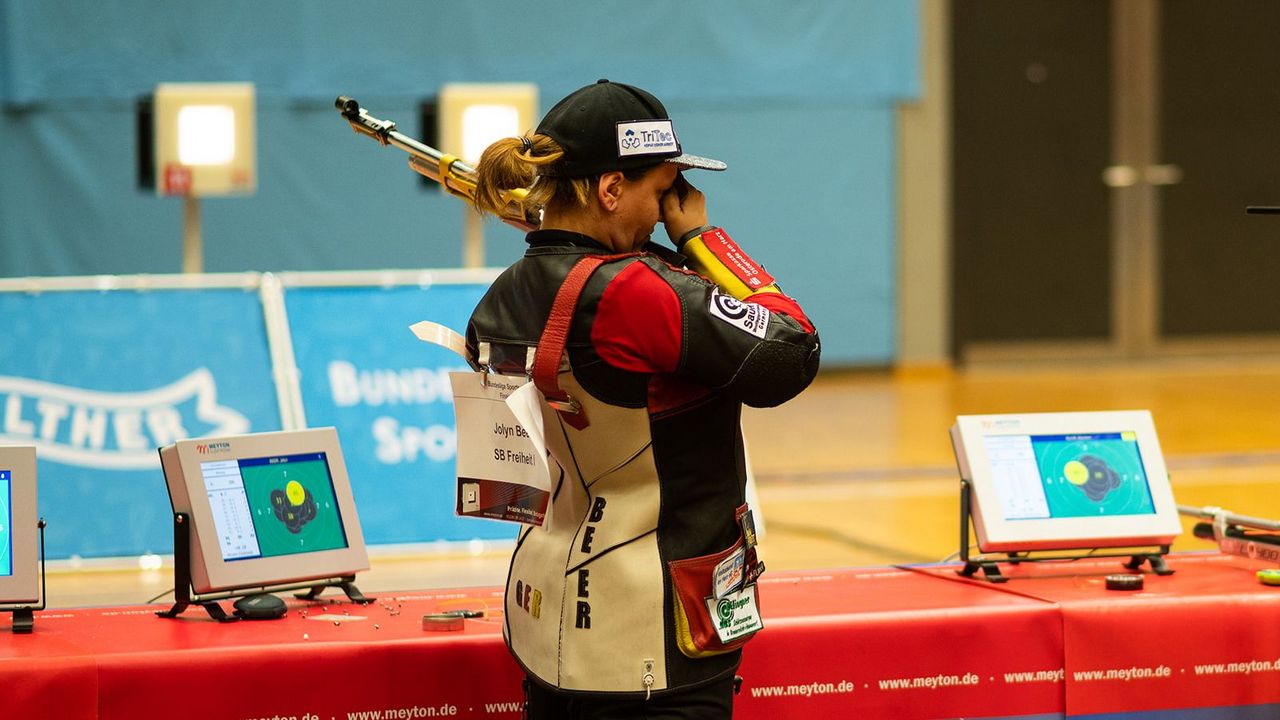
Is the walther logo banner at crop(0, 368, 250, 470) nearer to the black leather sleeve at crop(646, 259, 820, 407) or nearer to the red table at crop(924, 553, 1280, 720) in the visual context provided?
the red table at crop(924, 553, 1280, 720)

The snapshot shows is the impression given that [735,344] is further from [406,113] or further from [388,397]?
[406,113]

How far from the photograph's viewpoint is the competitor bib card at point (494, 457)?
2.36 meters

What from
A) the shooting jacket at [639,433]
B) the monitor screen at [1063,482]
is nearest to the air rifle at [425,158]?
the shooting jacket at [639,433]

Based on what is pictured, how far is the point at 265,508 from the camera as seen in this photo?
9.73ft

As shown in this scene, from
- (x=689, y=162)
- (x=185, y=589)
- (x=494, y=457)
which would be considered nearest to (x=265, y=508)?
(x=185, y=589)

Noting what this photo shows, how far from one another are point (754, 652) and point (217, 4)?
7.77 metres

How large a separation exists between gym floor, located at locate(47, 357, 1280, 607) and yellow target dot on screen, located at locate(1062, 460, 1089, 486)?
1.73 feet

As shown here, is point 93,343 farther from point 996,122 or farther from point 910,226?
point 996,122

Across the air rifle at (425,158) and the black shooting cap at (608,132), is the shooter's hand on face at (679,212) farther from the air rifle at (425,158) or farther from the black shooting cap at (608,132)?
the air rifle at (425,158)

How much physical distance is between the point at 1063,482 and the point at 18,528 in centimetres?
209

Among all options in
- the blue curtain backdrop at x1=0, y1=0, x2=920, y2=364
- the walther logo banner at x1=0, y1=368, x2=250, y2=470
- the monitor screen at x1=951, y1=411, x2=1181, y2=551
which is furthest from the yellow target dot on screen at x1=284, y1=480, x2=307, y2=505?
the blue curtain backdrop at x1=0, y1=0, x2=920, y2=364

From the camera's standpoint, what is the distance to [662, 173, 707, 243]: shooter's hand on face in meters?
2.24

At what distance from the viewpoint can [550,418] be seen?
7.25 feet

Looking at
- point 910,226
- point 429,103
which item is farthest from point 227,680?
point 910,226
